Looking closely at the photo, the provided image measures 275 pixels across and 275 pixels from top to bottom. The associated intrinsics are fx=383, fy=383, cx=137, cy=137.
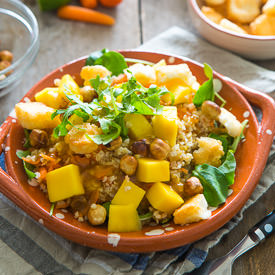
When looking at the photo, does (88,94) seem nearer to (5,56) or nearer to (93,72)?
(93,72)

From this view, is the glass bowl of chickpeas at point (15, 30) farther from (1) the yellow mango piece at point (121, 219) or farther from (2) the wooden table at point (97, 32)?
(1) the yellow mango piece at point (121, 219)

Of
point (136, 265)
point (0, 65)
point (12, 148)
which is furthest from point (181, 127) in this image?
point (0, 65)

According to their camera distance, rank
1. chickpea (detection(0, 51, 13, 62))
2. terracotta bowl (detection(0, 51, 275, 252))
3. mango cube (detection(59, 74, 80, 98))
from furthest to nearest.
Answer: chickpea (detection(0, 51, 13, 62))
mango cube (detection(59, 74, 80, 98))
terracotta bowl (detection(0, 51, 275, 252))

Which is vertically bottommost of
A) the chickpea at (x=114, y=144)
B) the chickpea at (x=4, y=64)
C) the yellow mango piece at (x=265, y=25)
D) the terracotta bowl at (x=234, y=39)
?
the chickpea at (x=4, y=64)

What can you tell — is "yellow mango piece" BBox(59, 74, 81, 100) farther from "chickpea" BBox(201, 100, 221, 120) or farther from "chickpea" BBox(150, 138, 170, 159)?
"chickpea" BBox(201, 100, 221, 120)

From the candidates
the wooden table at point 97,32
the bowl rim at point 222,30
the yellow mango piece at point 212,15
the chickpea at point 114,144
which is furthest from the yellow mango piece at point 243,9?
the chickpea at point 114,144

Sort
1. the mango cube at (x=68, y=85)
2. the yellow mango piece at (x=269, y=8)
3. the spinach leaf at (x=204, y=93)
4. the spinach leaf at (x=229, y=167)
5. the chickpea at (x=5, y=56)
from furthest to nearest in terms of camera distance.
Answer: the chickpea at (x=5, y=56)
the yellow mango piece at (x=269, y=8)
the spinach leaf at (x=204, y=93)
the mango cube at (x=68, y=85)
the spinach leaf at (x=229, y=167)

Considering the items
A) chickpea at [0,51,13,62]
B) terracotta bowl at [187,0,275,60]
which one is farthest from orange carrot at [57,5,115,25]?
terracotta bowl at [187,0,275,60]

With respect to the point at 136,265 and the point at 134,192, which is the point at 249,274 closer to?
the point at 136,265
